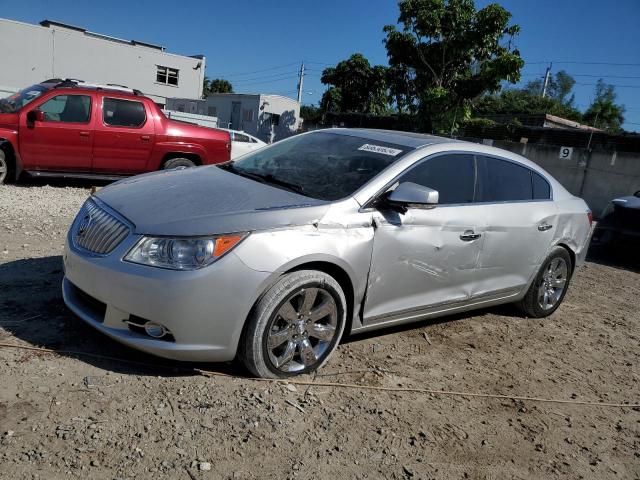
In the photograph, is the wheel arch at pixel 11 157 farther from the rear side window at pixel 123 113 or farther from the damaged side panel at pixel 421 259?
the damaged side panel at pixel 421 259

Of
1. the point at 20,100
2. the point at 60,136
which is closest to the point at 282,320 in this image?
the point at 60,136

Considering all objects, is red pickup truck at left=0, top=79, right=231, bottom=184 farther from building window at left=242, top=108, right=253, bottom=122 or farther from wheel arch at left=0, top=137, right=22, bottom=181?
building window at left=242, top=108, right=253, bottom=122

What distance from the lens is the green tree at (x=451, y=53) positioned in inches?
749

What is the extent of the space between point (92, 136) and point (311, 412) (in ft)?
23.8

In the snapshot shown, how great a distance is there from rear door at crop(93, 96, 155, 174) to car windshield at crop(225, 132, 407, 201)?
5199 mm

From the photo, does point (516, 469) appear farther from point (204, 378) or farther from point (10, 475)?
point (10, 475)

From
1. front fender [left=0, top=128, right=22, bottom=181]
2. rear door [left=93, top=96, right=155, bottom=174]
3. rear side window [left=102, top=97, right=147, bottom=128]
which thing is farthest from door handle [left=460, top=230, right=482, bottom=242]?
front fender [left=0, top=128, right=22, bottom=181]

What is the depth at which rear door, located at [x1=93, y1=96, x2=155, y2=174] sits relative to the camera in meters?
9.02

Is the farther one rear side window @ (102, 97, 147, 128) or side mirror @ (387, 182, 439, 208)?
rear side window @ (102, 97, 147, 128)

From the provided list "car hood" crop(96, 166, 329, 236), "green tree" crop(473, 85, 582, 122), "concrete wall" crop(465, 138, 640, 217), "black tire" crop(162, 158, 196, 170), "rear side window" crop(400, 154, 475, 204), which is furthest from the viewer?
"green tree" crop(473, 85, 582, 122)

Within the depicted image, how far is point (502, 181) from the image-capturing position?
469 centimetres

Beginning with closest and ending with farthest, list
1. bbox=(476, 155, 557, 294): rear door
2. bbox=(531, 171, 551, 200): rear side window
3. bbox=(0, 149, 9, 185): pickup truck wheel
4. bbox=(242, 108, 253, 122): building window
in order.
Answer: bbox=(476, 155, 557, 294): rear door < bbox=(531, 171, 551, 200): rear side window < bbox=(0, 149, 9, 185): pickup truck wheel < bbox=(242, 108, 253, 122): building window

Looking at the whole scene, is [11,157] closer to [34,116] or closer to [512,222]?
[34,116]

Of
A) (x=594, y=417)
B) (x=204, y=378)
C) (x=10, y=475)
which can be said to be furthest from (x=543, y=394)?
(x=10, y=475)
